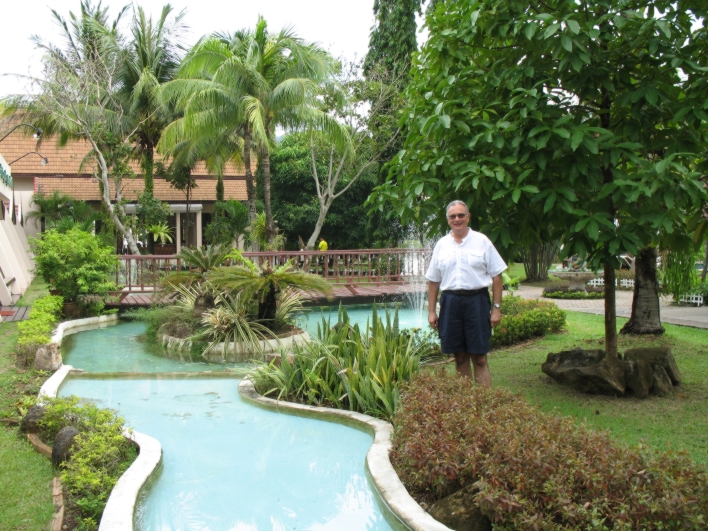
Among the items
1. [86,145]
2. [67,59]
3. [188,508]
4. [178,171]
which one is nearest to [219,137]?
[178,171]

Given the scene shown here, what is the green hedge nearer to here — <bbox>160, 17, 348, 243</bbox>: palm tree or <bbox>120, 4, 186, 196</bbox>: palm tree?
<bbox>160, 17, 348, 243</bbox>: palm tree

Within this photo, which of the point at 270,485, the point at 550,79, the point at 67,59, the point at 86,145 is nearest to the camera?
the point at 270,485

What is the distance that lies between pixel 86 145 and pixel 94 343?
2212 centimetres

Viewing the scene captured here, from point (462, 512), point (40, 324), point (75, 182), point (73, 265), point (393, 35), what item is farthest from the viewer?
point (75, 182)

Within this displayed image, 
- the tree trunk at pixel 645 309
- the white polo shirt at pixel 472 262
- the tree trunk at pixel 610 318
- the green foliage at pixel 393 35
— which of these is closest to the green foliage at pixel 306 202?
the green foliage at pixel 393 35

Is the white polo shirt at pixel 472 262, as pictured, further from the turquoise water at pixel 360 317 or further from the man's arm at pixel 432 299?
the turquoise water at pixel 360 317

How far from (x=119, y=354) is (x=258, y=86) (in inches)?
497

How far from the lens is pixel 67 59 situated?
80.0 ft

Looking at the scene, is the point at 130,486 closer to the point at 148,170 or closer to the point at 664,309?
the point at 664,309

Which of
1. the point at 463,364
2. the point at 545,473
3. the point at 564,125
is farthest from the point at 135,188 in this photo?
the point at 545,473

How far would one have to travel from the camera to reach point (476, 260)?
5809mm

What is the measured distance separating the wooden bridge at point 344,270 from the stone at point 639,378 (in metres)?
10.2

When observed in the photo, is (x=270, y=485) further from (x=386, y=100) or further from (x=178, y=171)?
(x=178, y=171)

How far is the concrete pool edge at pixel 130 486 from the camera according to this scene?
3.84m
